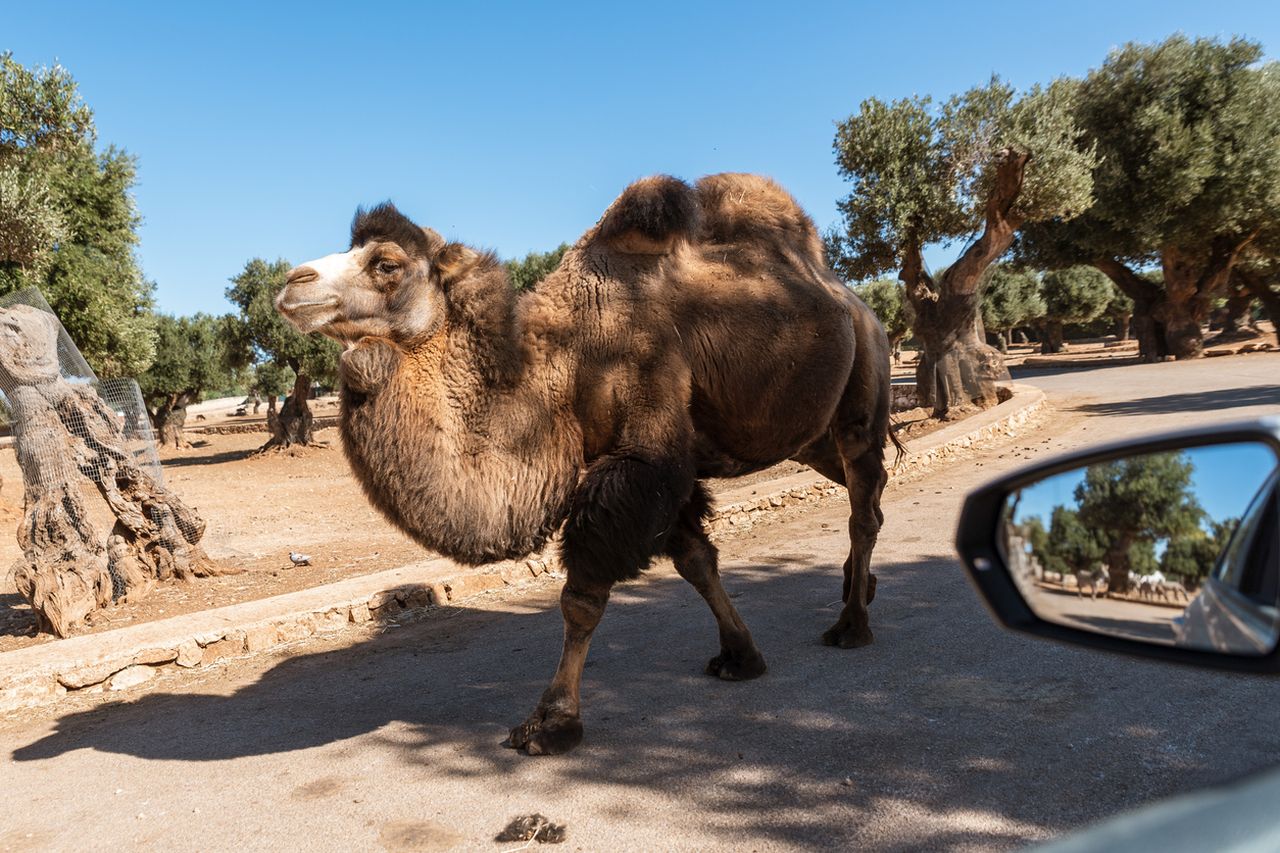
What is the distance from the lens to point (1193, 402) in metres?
16.6

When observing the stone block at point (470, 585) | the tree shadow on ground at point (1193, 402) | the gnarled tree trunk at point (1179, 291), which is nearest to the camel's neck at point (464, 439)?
the stone block at point (470, 585)

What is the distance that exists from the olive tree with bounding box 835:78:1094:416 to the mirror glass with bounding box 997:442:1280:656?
58.2ft

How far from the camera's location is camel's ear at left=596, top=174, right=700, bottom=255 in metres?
4.71

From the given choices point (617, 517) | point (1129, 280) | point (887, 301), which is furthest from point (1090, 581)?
point (887, 301)

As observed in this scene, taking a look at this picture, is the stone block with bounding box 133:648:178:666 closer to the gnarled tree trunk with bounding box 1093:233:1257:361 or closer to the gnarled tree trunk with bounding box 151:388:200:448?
the gnarled tree trunk with bounding box 151:388:200:448

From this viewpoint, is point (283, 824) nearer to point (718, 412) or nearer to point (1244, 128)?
point (718, 412)

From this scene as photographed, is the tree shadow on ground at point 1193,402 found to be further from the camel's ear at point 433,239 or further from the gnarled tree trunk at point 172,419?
the gnarled tree trunk at point 172,419

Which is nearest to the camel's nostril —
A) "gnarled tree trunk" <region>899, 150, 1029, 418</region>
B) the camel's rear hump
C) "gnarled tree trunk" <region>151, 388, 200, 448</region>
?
the camel's rear hump

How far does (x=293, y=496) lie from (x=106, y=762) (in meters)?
12.6

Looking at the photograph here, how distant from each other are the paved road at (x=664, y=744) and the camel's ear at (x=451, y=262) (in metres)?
2.24

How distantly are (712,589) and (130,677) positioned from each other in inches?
148

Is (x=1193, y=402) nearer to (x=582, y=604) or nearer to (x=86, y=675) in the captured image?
(x=582, y=604)

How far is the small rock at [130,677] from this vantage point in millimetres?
5777

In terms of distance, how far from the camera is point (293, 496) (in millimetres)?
16562
